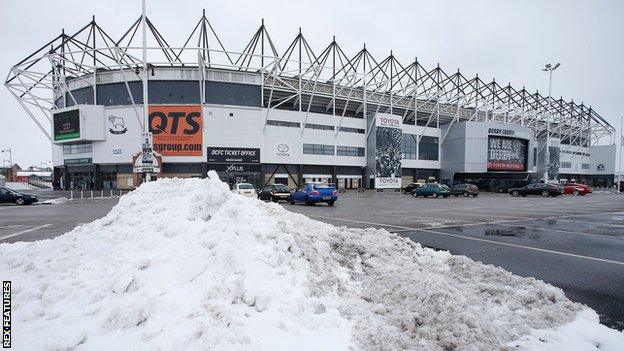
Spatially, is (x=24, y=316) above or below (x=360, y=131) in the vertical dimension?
below

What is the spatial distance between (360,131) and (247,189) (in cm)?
3377

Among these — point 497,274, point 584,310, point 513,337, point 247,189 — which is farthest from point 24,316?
point 247,189

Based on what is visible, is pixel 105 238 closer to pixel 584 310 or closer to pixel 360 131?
pixel 584 310

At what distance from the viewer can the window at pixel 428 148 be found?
61312 millimetres

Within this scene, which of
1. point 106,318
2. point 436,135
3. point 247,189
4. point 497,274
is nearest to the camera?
point 106,318

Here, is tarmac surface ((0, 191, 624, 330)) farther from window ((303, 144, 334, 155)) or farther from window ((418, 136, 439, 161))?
window ((418, 136, 439, 161))

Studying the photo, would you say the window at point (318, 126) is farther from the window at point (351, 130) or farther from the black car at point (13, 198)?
the black car at point (13, 198)

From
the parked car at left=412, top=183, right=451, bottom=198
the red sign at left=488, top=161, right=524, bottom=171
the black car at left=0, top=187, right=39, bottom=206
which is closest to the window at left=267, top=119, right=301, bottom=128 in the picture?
the parked car at left=412, top=183, right=451, bottom=198

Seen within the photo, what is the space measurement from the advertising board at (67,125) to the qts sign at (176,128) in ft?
33.5

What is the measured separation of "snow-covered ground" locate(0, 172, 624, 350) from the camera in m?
3.48

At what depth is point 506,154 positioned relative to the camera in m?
63.6

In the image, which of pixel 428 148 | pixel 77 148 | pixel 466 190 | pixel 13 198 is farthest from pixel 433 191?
pixel 77 148

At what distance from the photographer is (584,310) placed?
4.50m

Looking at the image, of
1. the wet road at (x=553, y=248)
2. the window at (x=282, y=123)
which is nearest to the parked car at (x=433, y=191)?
the wet road at (x=553, y=248)
